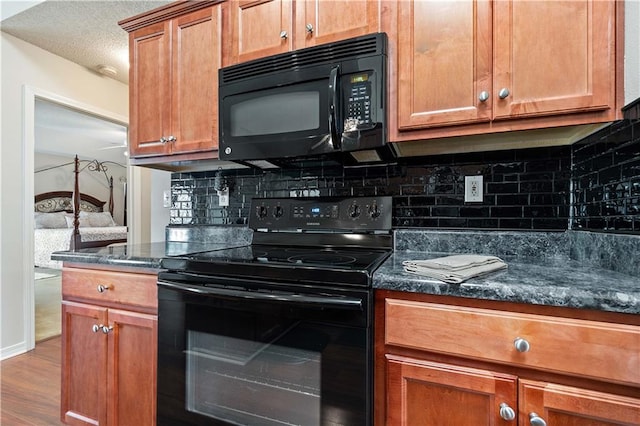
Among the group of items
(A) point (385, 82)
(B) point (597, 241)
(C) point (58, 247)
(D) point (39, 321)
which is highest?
(A) point (385, 82)

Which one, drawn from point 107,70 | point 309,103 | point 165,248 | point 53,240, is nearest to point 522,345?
point 309,103

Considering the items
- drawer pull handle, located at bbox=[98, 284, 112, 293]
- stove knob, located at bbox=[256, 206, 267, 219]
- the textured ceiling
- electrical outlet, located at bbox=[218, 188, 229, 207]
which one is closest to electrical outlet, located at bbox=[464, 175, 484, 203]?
stove knob, located at bbox=[256, 206, 267, 219]

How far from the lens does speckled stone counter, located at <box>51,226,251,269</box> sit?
145 cm

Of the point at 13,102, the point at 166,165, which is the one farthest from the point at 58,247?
the point at 166,165

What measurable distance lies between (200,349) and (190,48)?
1448 millimetres

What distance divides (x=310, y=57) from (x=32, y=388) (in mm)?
2604

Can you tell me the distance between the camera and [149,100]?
6.08 ft

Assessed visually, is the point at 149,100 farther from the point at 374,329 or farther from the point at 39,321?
the point at 39,321

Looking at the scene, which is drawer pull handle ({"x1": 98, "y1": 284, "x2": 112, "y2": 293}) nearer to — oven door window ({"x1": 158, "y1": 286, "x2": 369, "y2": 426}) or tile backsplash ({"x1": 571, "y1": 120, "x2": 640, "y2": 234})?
oven door window ({"x1": 158, "y1": 286, "x2": 369, "y2": 426})

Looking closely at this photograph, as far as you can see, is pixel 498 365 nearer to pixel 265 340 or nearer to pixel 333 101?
pixel 265 340

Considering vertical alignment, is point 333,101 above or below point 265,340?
above

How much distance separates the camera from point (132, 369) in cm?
145

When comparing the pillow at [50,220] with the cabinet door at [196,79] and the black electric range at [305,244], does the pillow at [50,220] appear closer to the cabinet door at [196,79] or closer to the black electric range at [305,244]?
the cabinet door at [196,79]

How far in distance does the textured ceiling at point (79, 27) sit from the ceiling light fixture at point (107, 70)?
3.2 inches
